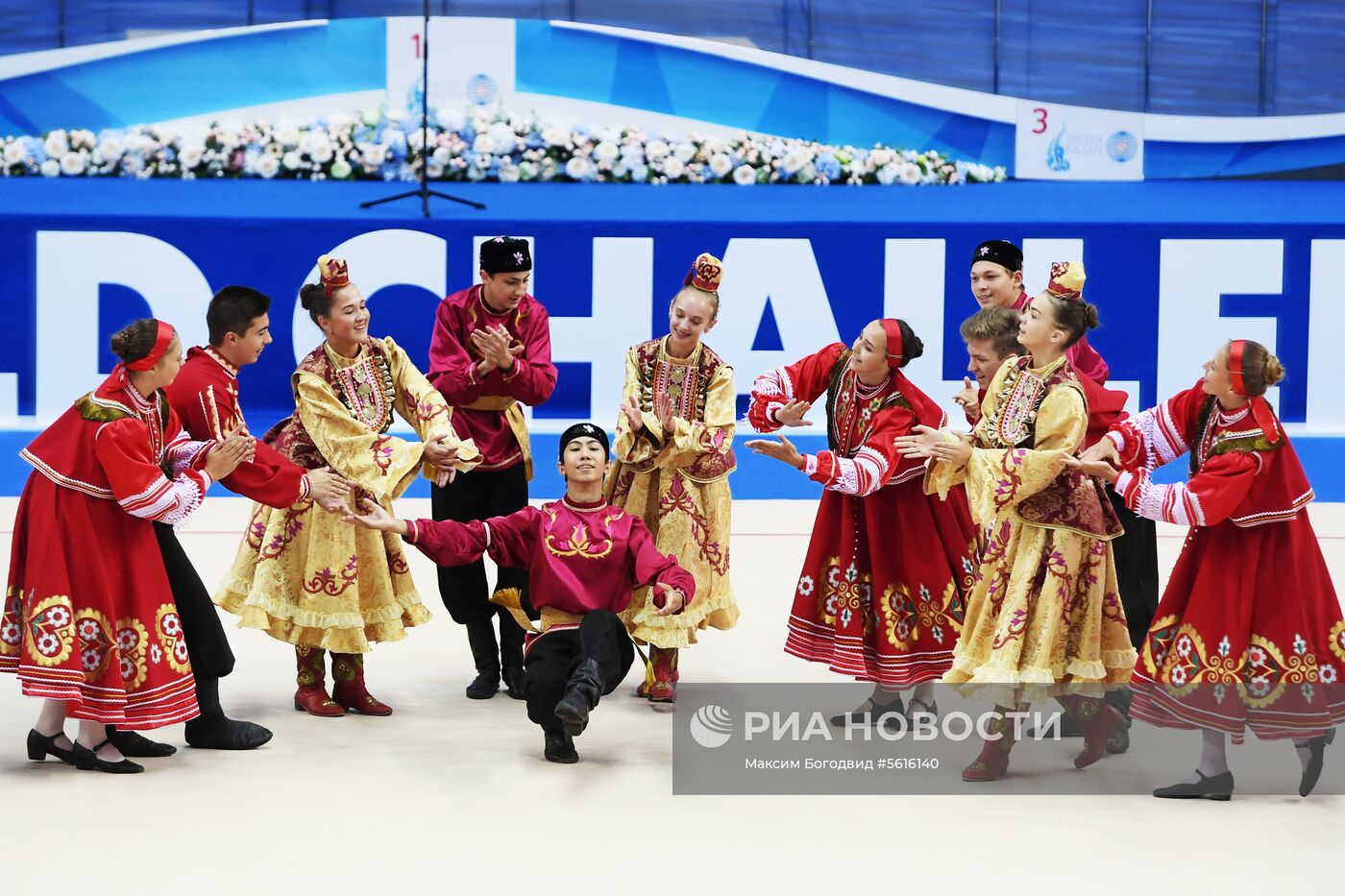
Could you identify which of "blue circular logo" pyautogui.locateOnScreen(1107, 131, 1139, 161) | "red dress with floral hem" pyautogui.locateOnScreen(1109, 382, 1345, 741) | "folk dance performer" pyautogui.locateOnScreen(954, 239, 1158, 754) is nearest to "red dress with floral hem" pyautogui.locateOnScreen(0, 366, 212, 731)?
"folk dance performer" pyautogui.locateOnScreen(954, 239, 1158, 754)

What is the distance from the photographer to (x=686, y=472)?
445 centimetres

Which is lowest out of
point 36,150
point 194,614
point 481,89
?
point 194,614

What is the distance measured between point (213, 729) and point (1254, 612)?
8.61 ft

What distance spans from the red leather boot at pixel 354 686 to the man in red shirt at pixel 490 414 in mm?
333

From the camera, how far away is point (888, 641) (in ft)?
13.4

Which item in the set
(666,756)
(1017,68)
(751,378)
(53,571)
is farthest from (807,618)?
(1017,68)

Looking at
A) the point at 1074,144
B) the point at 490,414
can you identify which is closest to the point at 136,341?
the point at 490,414

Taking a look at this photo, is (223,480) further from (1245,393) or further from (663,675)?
(1245,393)

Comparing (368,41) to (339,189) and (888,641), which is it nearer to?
(339,189)

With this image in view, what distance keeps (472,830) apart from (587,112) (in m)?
7.75

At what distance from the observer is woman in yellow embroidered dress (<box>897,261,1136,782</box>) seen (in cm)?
362

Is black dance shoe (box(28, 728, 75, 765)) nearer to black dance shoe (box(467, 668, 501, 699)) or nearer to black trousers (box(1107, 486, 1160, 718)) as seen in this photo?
black dance shoe (box(467, 668, 501, 699))

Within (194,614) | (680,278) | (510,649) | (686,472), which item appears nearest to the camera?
(194,614)
